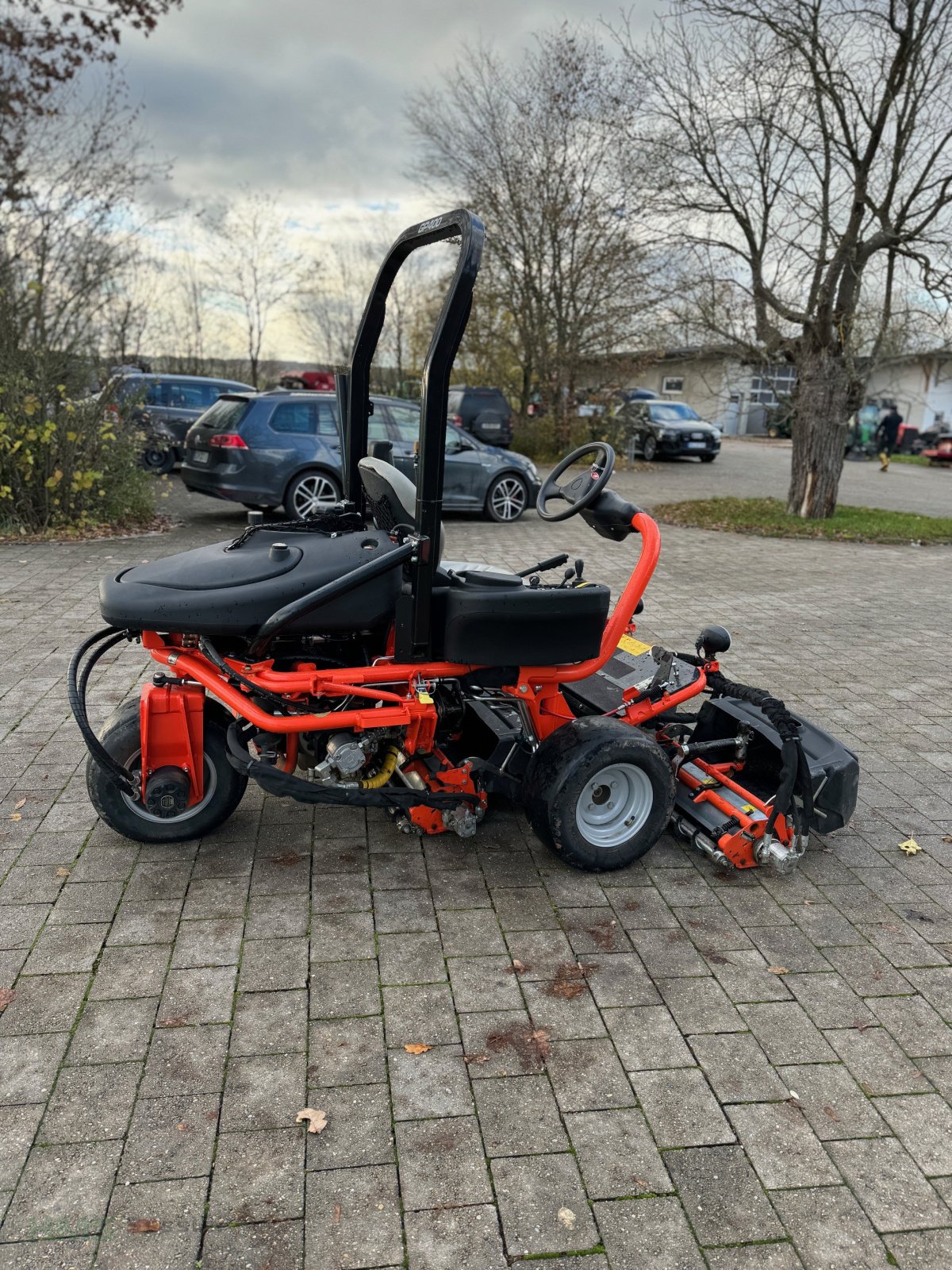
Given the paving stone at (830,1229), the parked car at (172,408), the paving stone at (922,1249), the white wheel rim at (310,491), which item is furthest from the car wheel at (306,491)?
the paving stone at (922,1249)

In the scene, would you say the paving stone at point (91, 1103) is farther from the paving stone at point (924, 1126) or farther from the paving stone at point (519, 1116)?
the paving stone at point (924, 1126)

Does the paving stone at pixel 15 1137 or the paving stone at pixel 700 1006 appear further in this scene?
the paving stone at pixel 700 1006

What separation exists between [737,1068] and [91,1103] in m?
1.74

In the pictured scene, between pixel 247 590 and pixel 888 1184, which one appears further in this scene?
pixel 247 590

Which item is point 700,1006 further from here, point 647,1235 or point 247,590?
point 247,590

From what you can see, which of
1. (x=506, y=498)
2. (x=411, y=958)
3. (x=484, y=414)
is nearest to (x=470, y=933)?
(x=411, y=958)

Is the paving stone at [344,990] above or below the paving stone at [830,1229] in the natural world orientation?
above

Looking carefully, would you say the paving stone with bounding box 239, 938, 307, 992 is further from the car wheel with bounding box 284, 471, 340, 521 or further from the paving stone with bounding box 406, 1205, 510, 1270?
the car wheel with bounding box 284, 471, 340, 521

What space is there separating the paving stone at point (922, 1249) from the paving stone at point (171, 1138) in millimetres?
1592

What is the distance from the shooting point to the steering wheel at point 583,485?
141 inches

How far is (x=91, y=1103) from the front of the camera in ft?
7.91

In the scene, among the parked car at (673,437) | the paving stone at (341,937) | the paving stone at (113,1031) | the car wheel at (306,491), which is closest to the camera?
the paving stone at (113,1031)

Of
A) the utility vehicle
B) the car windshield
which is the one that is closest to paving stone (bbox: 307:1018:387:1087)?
the utility vehicle

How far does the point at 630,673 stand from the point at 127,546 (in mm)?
7099
